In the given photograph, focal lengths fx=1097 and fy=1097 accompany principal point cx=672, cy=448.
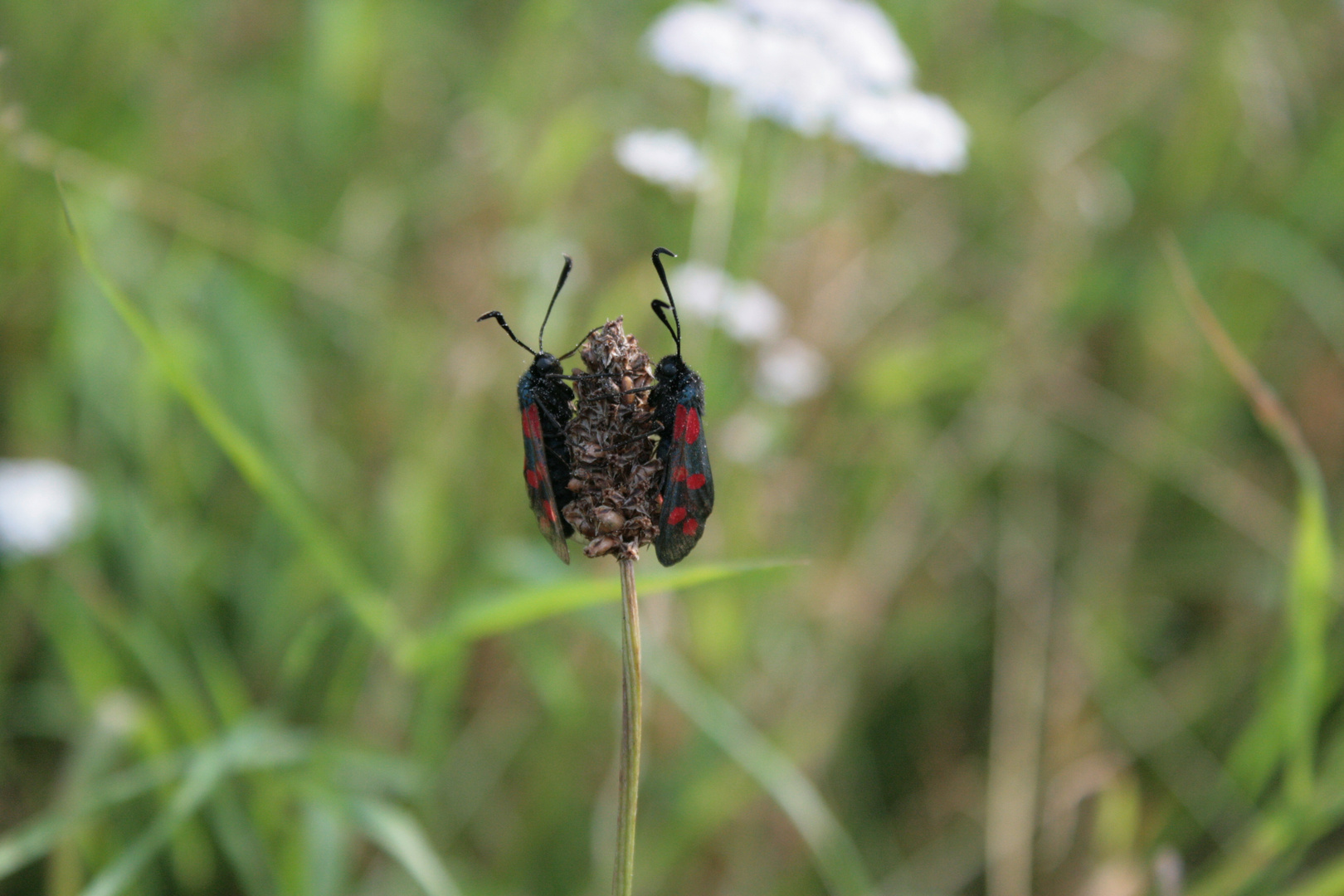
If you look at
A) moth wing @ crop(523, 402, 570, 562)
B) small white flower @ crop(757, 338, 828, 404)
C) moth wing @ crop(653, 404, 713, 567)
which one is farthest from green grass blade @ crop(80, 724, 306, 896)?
small white flower @ crop(757, 338, 828, 404)

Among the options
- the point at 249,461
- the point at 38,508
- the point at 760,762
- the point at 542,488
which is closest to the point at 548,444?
the point at 542,488

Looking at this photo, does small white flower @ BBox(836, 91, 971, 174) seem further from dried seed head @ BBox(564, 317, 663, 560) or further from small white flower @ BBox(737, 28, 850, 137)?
dried seed head @ BBox(564, 317, 663, 560)

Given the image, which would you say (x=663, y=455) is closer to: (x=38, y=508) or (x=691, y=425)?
(x=691, y=425)

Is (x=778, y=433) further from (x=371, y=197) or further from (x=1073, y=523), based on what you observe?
(x=371, y=197)

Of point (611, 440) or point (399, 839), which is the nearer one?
point (611, 440)

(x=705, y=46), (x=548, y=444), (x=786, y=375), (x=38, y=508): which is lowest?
(x=548, y=444)

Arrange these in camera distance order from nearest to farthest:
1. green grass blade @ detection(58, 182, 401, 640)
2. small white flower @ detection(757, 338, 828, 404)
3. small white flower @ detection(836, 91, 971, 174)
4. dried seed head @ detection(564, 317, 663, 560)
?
dried seed head @ detection(564, 317, 663, 560) < green grass blade @ detection(58, 182, 401, 640) < small white flower @ detection(836, 91, 971, 174) < small white flower @ detection(757, 338, 828, 404)

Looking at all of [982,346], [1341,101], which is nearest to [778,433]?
[982,346]

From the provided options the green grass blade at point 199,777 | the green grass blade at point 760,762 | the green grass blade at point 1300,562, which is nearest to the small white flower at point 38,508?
the green grass blade at point 199,777
